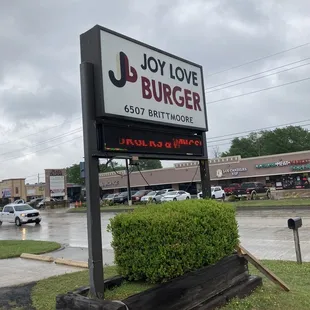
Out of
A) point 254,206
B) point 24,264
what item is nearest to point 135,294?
point 24,264

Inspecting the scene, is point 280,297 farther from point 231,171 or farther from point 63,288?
point 231,171

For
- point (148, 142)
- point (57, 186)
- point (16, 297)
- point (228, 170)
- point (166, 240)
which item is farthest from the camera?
point (57, 186)

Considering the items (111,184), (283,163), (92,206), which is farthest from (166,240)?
(111,184)

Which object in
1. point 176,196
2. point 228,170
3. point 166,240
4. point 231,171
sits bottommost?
point 176,196

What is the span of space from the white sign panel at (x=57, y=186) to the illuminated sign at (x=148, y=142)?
58.4 m

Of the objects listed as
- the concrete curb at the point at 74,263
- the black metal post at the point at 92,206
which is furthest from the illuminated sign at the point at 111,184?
the black metal post at the point at 92,206

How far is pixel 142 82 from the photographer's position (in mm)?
5090

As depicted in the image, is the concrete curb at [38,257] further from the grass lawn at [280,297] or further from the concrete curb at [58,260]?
the grass lawn at [280,297]

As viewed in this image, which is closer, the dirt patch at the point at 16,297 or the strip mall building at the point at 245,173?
the dirt patch at the point at 16,297

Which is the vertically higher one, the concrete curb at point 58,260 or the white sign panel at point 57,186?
the white sign panel at point 57,186

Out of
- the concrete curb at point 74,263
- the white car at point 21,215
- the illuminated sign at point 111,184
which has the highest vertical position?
the illuminated sign at point 111,184

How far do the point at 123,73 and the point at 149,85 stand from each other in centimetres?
53

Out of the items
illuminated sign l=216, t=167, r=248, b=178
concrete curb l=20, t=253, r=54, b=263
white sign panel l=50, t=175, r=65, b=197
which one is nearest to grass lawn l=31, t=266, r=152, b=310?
concrete curb l=20, t=253, r=54, b=263

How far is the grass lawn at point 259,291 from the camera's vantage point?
476cm
